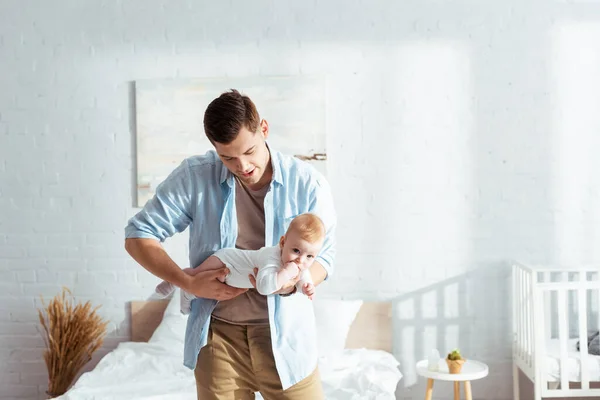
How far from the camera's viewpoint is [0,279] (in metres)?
4.02

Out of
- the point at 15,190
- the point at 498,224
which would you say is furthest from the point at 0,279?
the point at 498,224

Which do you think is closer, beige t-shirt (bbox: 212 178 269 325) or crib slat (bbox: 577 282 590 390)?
beige t-shirt (bbox: 212 178 269 325)

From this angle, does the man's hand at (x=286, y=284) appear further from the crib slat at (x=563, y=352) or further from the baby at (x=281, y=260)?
the crib slat at (x=563, y=352)

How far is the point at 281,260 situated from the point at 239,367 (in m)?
0.31

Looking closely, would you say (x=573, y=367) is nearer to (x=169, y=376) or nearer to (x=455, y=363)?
(x=455, y=363)

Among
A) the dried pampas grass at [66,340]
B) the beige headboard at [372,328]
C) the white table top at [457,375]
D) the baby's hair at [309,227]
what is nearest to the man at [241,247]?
the baby's hair at [309,227]

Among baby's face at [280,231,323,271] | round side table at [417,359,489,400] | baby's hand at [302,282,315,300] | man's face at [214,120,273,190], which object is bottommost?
round side table at [417,359,489,400]

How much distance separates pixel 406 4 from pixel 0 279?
2.69 meters

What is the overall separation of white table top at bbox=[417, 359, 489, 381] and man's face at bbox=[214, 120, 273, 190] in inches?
73.4

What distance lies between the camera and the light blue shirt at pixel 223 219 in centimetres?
178

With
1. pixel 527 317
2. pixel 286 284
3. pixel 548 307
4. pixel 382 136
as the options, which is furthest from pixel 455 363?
pixel 286 284

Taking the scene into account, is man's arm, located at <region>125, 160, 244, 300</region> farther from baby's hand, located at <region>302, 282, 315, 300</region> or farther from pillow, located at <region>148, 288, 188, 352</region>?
pillow, located at <region>148, 288, 188, 352</region>

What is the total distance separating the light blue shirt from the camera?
1780 mm

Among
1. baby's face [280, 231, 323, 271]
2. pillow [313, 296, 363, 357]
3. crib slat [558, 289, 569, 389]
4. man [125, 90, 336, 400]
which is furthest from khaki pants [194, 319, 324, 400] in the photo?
crib slat [558, 289, 569, 389]
